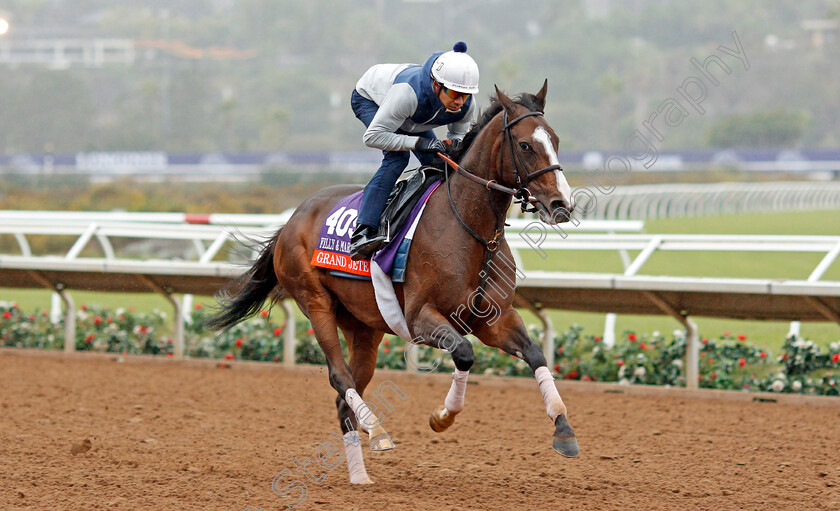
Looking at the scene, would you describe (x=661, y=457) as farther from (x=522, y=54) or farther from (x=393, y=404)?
(x=522, y=54)

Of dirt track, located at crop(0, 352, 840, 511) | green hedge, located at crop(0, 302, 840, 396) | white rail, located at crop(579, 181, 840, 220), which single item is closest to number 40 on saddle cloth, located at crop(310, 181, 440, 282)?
dirt track, located at crop(0, 352, 840, 511)

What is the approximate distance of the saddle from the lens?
4824mm

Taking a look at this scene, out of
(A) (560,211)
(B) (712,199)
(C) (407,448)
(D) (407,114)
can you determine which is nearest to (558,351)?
(C) (407,448)

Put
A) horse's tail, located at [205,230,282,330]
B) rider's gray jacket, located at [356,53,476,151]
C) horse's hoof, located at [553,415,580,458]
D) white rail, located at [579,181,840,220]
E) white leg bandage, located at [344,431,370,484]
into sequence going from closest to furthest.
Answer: horse's hoof, located at [553,415,580,458] → rider's gray jacket, located at [356,53,476,151] → white leg bandage, located at [344,431,370,484] → horse's tail, located at [205,230,282,330] → white rail, located at [579,181,840,220]

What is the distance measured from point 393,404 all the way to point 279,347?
6.41ft

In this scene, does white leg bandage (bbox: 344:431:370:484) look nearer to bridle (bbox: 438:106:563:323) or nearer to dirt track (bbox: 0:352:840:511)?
dirt track (bbox: 0:352:840:511)

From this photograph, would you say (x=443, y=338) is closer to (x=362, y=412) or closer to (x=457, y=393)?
(x=457, y=393)

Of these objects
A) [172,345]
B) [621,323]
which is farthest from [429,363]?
[621,323]

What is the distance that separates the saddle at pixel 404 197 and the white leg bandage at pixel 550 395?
37.9 inches

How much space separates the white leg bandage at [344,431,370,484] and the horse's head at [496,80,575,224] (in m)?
1.45

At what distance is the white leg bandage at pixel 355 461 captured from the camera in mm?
4801

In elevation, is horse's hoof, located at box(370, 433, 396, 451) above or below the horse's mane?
below

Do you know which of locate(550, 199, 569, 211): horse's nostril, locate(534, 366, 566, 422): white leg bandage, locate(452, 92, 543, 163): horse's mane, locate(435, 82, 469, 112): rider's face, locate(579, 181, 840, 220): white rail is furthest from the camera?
locate(579, 181, 840, 220): white rail

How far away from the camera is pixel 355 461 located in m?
4.83
